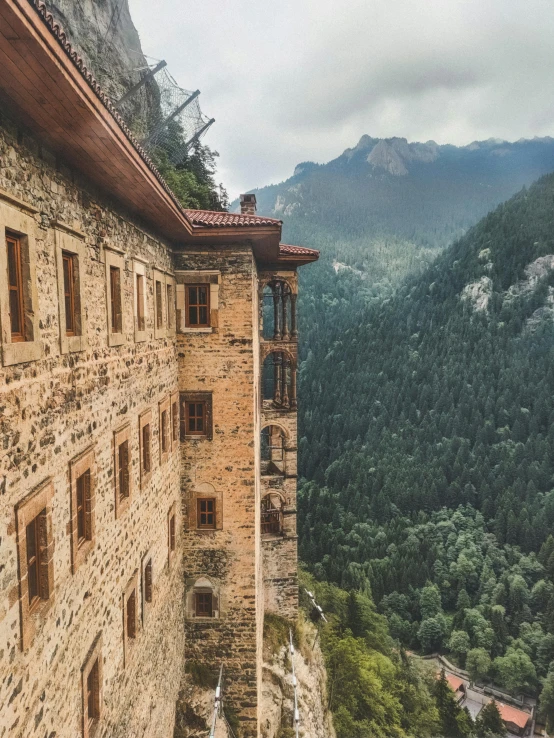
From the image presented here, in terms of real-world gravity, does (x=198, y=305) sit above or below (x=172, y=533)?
above

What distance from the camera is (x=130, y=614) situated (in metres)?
9.33

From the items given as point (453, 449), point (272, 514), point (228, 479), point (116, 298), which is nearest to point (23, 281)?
point (116, 298)

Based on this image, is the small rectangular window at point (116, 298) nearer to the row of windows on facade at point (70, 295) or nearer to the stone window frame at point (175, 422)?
the row of windows on facade at point (70, 295)

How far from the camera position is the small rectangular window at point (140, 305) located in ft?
32.1

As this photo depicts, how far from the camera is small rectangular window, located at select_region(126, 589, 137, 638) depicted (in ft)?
30.3

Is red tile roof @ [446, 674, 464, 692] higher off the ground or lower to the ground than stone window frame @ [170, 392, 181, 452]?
lower

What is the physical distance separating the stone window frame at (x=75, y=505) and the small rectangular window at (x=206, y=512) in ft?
20.3

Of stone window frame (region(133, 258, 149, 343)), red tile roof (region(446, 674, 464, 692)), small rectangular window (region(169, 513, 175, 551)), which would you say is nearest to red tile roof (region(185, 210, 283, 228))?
stone window frame (region(133, 258, 149, 343))

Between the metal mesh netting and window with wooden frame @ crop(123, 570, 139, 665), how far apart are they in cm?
2408

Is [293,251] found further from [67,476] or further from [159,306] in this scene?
[67,476]

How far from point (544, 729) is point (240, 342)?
64606mm

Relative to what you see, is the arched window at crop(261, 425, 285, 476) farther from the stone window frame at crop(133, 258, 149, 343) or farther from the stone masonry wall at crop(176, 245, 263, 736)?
the stone window frame at crop(133, 258, 149, 343)

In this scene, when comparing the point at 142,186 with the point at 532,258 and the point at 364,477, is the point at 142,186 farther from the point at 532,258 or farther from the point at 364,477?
the point at 532,258

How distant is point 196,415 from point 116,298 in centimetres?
541
